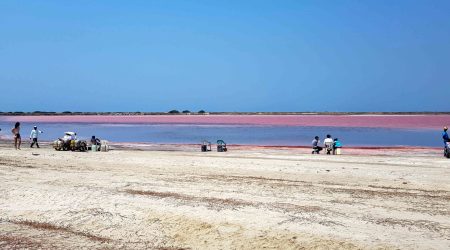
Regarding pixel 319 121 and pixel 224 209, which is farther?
pixel 319 121

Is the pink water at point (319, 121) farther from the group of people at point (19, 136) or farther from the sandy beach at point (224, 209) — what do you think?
the sandy beach at point (224, 209)

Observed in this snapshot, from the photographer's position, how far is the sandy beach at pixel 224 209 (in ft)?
26.7

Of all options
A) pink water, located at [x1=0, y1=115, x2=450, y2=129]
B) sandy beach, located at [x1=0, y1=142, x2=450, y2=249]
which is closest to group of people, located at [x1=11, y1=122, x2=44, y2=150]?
sandy beach, located at [x1=0, y1=142, x2=450, y2=249]

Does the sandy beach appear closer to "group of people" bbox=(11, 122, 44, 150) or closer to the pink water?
"group of people" bbox=(11, 122, 44, 150)

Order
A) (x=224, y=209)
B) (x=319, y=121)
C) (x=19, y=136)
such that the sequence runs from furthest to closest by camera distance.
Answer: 1. (x=319, y=121)
2. (x=19, y=136)
3. (x=224, y=209)

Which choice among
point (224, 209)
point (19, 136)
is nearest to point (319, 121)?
point (19, 136)

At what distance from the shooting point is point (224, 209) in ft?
32.6

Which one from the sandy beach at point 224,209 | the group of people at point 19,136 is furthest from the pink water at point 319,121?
the sandy beach at point 224,209

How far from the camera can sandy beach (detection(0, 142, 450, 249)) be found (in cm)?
814

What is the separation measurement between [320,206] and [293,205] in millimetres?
573

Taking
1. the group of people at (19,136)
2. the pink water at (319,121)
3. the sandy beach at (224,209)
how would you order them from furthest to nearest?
the pink water at (319,121)
the group of people at (19,136)
the sandy beach at (224,209)

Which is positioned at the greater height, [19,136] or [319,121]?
[319,121]

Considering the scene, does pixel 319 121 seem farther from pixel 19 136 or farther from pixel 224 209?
pixel 224 209

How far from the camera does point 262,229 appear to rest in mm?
8516
